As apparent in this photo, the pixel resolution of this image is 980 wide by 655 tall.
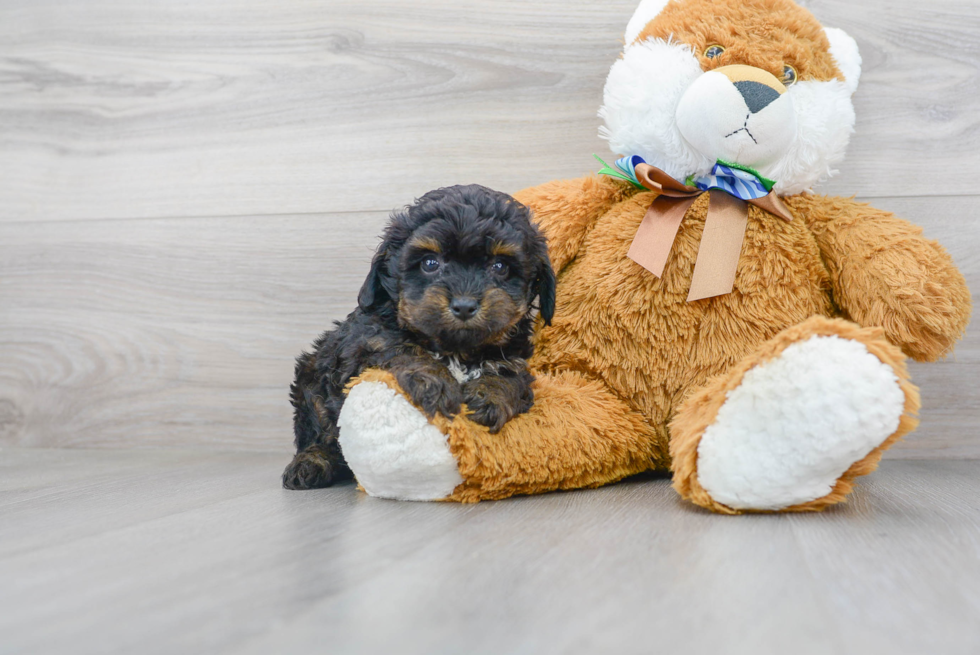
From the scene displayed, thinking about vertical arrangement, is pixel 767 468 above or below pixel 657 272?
below

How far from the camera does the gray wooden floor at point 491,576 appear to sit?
2.25 ft

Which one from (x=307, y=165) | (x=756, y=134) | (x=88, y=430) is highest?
(x=756, y=134)

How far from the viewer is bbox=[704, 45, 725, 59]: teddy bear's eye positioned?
1451 millimetres

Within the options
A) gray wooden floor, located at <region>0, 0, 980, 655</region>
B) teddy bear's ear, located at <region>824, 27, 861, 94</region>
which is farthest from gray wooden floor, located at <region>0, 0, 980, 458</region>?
teddy bear's ear, located at <region>824, 27, 861, 94</region>

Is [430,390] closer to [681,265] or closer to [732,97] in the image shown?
[681,265]

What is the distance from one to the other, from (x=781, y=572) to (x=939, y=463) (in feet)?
3.91

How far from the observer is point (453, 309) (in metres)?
1.22

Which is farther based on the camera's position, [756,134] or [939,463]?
[939,463]

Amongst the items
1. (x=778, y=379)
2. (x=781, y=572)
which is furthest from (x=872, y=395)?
(x=781, y=572)

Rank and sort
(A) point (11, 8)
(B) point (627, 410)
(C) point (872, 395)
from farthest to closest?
(A) point (11, 8), (B) point (627, 410), (C) point (872, 395)

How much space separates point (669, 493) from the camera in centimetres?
133

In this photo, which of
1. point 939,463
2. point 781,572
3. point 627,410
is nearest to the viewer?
point 781,572

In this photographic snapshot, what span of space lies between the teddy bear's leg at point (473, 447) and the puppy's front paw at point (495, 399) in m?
0.02

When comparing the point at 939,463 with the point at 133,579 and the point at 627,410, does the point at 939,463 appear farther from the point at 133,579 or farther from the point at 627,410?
the point at 133,579
